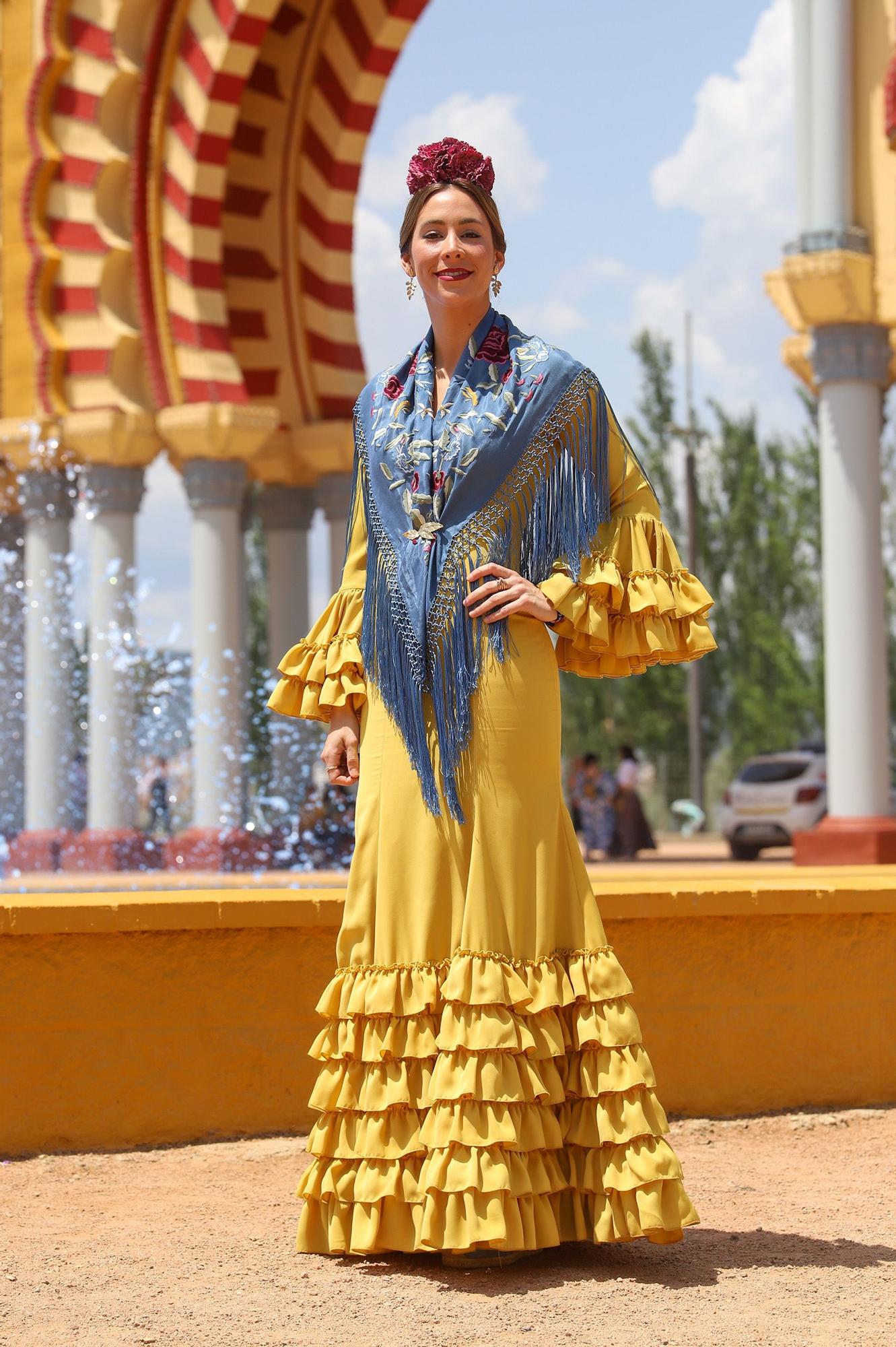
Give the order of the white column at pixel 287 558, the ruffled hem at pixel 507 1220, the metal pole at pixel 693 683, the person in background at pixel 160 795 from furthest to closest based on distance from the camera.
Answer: the metal pole at pixel 693 683
the person in background at pixel 160 795
the white column at pixel 287 558
the ruffled hem at pixel 507 1220

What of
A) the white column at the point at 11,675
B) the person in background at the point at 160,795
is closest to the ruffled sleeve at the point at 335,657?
the white column at the point at 11,675

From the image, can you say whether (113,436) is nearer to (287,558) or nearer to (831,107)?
(287,558)

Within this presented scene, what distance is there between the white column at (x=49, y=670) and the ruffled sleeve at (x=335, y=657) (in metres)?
9.80

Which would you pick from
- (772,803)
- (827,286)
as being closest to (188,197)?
(827,286)

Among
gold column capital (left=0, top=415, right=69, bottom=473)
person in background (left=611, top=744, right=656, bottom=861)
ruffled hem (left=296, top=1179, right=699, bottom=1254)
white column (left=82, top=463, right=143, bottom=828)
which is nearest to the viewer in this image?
ruffled hem (left=296, top=1179, right=699, bottom=1254)

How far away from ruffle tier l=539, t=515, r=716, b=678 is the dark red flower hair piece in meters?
0.74

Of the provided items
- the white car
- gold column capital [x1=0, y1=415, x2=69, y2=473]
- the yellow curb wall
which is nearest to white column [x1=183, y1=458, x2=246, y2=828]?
gold column capital [x1=0, y1=415, x2=69, y2=473]

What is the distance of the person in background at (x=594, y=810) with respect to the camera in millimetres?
19062

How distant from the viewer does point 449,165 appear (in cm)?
330

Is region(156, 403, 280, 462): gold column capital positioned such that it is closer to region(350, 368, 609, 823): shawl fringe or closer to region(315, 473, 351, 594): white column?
region(315, 473, 351, 594): white column

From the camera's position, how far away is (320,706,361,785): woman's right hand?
133 inches

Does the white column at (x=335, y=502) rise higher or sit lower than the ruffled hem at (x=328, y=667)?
higher

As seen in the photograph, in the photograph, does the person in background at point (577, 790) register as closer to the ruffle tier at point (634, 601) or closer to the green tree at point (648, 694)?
the green tree at point (648, 694)

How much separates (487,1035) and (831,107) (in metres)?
8.17
